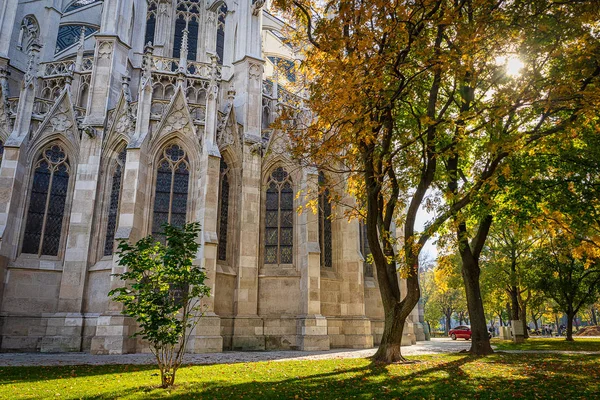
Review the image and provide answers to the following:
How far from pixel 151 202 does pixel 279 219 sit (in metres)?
6.08

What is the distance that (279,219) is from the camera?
21.3m

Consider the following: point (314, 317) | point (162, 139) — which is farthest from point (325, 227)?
point (162, 139)

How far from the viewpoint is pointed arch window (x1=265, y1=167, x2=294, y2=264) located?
20.9 meters

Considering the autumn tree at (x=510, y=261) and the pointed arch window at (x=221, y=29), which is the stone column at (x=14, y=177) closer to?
the pointed arch window at (x=221, y=29)

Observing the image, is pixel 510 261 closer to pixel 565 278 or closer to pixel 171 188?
pixel 565 278

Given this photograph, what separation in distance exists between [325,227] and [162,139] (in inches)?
363

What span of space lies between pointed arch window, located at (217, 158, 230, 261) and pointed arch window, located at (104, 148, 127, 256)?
4507mm

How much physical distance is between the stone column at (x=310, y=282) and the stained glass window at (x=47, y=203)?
1102cm

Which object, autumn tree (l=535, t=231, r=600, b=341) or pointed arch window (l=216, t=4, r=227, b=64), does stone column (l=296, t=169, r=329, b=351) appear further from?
autumn tree (l=535, t=231, r=600, b=341)

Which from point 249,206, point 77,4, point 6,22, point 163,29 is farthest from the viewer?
point 77,4

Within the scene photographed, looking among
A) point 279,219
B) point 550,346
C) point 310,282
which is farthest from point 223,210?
point 550,346

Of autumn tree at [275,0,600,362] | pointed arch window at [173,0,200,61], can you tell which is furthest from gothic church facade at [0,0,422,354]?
autumn tree at [275,0,600,362]

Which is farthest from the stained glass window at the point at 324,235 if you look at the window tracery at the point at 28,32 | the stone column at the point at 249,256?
the window tracery at the point at 28,32

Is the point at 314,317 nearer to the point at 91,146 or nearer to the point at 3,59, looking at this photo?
the point at 91,146
